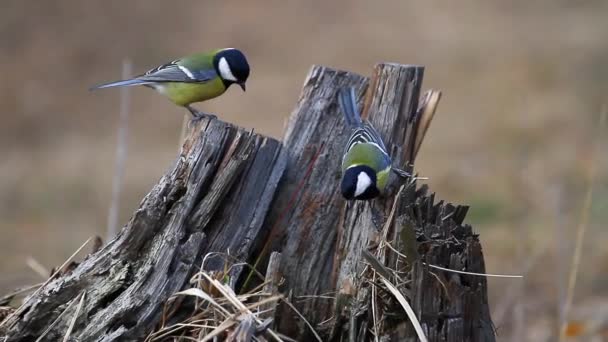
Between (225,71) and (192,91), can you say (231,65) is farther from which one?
(192,91)

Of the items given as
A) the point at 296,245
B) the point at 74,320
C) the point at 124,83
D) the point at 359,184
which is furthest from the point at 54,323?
the point at 124,83

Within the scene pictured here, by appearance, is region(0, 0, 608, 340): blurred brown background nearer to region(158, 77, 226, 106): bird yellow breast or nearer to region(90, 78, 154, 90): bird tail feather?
region(158, 77, 226, 106): bird yellow breast

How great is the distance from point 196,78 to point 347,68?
8.64 meters

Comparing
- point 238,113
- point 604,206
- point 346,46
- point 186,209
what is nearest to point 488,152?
point 604,206

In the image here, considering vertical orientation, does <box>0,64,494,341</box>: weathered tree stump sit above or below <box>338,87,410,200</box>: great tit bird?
below

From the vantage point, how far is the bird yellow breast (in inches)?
196

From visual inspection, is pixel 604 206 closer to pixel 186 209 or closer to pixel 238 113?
pixel 238 113

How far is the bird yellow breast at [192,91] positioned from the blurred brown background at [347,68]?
286 centimetres

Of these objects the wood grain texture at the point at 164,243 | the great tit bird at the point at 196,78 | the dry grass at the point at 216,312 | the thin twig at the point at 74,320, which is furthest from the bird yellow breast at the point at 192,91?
the thin twig at the point at 74,320

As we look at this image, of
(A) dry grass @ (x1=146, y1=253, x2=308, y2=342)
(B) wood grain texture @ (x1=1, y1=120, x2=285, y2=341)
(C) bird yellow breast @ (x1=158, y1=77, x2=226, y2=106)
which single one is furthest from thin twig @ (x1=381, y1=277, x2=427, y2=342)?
(C) bird yellow breast @ (x1=158, y1=77, x2=226, y2=106)

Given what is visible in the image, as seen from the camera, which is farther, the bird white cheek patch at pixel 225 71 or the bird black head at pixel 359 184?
the bird white cheek patch at pixel 225 71

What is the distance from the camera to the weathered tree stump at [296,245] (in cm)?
312

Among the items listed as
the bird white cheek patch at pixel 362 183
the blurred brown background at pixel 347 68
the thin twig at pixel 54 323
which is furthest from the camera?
the blurred brown background at pixel 347 68

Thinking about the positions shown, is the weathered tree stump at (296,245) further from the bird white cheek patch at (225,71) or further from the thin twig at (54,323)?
the bird white cheek patch at (225,71)
